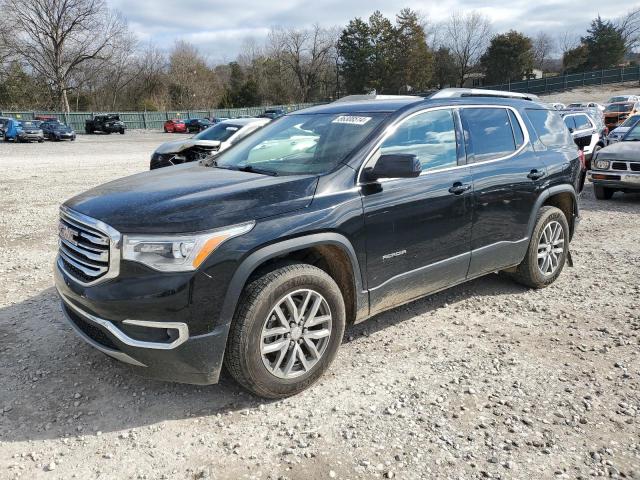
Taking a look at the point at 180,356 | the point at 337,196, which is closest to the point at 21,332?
the point at 180,356

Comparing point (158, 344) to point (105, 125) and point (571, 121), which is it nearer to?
point (571, 121)

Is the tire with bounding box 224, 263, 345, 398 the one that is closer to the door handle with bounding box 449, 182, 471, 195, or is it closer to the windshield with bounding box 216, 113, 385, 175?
the windshield with bounding box 216, 113, 385, 175

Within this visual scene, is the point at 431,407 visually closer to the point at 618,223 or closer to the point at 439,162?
the point at 439,162

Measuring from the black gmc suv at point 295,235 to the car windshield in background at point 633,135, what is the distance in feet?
23.9

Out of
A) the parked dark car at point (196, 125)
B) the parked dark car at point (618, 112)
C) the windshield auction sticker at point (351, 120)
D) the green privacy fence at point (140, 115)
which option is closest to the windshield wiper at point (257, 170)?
the windshield auction sticker at point (351, 120)

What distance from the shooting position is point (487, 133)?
176 inches

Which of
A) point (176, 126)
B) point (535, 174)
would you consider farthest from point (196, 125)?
point (535, 174)

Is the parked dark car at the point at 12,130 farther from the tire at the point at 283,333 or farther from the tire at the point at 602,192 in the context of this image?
the tire at the point at 283,333

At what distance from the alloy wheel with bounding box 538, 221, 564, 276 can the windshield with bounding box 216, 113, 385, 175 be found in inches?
92.5

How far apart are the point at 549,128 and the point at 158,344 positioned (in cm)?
440

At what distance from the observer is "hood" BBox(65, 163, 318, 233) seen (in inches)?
112

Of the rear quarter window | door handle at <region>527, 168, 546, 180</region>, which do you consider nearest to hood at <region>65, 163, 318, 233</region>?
door handle at <region>527, 168, 546, 180</region>

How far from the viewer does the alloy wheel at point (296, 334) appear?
3.11 metres

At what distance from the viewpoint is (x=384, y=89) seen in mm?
67000
